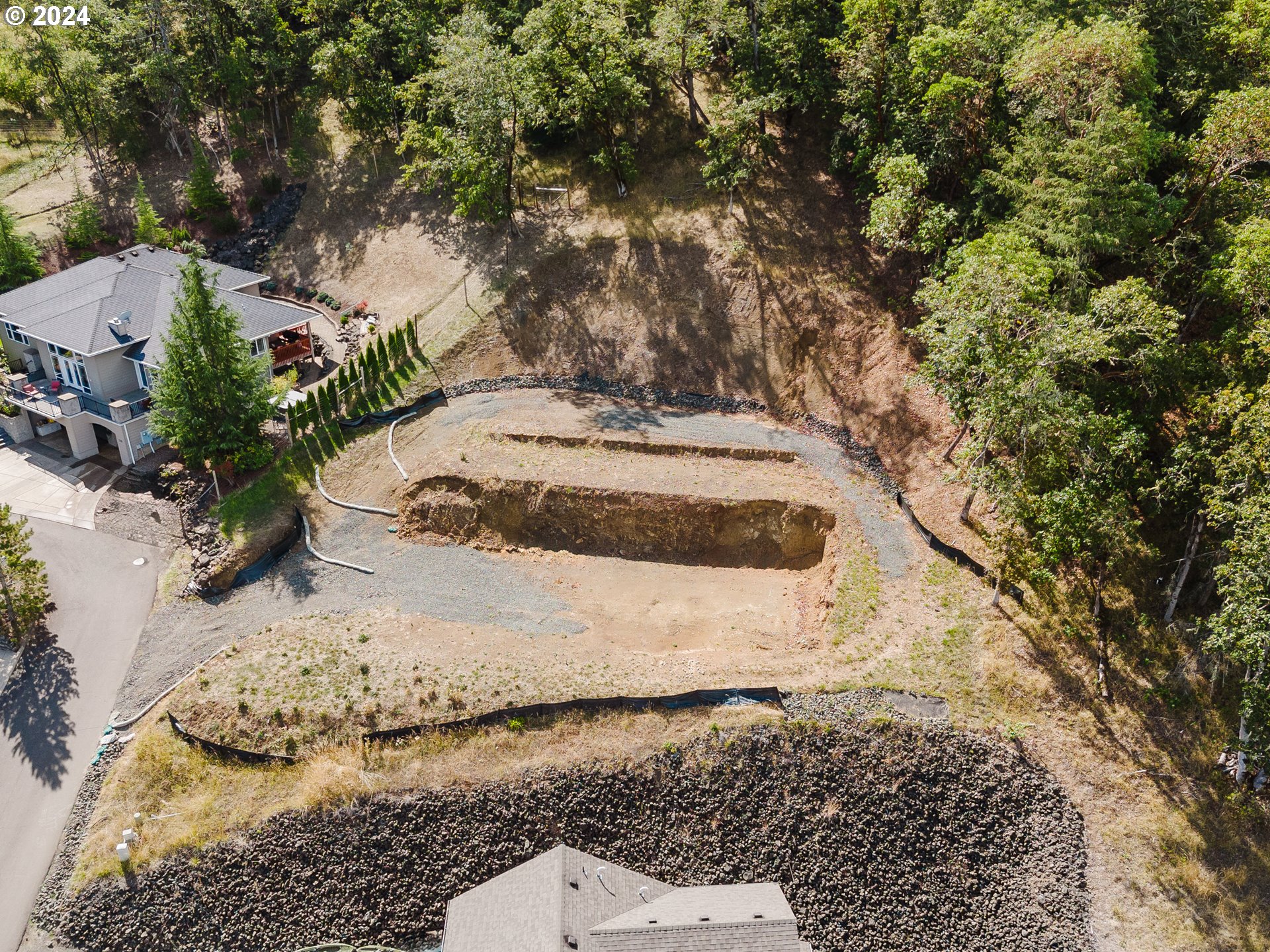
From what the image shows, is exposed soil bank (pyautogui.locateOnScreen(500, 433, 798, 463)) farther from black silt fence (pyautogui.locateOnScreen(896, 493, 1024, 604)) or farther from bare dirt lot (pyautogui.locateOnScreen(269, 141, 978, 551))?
black silt fence (pyautogui.locateOnScreen(896, 493, 1024, 604))

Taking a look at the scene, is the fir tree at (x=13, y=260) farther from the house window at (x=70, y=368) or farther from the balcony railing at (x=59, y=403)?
the balcony railing at (x=59, y=403)

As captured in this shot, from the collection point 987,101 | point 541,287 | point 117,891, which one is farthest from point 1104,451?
point 117,891

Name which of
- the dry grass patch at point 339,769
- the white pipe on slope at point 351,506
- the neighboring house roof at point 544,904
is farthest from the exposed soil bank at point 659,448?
the neighboring house roof at point 544,904

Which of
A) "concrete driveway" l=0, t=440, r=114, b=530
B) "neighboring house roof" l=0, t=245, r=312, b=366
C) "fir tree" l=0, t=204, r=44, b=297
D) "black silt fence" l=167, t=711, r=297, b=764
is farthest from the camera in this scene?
"fir tree" l=0, t=204, r=44, b=297

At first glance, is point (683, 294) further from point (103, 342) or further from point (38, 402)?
point (38, 402)

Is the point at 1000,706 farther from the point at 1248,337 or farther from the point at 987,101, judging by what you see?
the point at 987,101

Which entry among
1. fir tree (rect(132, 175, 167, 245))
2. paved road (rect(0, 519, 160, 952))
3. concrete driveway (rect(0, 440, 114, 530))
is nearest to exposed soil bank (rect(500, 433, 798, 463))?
paved road (rect(0, 519, 160, 952))

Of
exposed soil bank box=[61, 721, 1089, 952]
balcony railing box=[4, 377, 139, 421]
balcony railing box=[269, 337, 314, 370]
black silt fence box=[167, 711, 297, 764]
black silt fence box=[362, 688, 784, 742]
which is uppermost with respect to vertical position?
balcony railing box=[269, 337, 314, 370]

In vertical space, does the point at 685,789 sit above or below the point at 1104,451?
below
